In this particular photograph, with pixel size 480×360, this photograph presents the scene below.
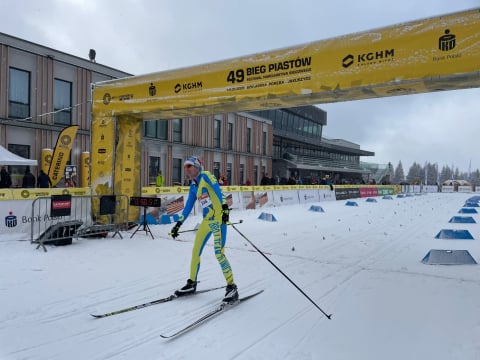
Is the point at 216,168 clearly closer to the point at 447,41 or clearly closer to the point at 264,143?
the point at 264,143

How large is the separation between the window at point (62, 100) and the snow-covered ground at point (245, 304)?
12664mm

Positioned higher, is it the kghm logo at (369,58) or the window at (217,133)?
the window at (217,133)

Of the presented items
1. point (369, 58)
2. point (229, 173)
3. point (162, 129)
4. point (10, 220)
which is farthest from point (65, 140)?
point (229, 173)

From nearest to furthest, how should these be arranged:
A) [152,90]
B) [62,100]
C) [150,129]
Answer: [152,90] → [62,100] → [150,129]

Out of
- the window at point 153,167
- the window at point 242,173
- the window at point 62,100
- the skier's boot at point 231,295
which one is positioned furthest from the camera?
the window at point 242,173

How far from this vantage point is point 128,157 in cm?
1086

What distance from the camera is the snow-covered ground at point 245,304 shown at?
3588 millimetres

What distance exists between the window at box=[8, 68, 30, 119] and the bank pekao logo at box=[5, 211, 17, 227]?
10.7 m

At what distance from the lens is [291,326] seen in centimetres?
414

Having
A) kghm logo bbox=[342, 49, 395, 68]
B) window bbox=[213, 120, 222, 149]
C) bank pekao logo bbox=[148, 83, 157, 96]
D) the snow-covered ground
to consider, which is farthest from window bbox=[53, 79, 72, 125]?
kghm logo bbox=[342, 49, 395, 68]

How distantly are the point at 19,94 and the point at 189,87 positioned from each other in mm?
13625

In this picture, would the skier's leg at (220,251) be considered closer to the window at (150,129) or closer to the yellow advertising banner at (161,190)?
the yellow advertising banner at (161,190)

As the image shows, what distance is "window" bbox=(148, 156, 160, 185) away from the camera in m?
25.6

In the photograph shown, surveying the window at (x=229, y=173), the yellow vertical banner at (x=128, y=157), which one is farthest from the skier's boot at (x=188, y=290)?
the window at (x=229, y=173)
